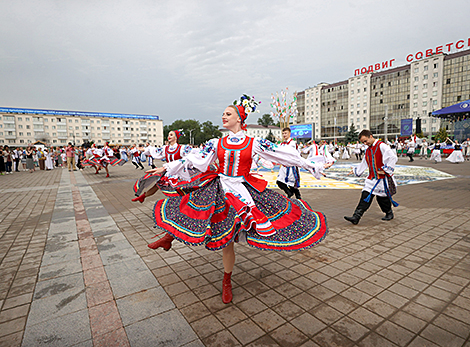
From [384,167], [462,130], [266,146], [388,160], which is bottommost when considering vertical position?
[384,167]

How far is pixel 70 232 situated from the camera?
5.14 m

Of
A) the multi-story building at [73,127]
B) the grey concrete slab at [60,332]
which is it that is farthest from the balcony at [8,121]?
the grey concrete slab at [60,332]

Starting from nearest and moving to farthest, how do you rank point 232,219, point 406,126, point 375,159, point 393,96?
point 232,219, point 375,159, point 406,126, point 393,96

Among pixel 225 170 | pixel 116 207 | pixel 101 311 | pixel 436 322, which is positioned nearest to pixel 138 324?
pixel 101 311

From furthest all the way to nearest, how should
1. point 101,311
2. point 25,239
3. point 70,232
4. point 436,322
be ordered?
point 70,232, point 25,239, point 101,311, point 436,322

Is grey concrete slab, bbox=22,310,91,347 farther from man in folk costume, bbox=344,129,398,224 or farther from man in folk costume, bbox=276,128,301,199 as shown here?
man in folk costume, bbox=276,128,301,199

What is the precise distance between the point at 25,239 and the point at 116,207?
8.44ft

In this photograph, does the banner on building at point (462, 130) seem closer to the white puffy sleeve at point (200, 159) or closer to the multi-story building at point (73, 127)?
the white puffy sleeve at point (200, 159)

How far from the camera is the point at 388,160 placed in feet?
17.5

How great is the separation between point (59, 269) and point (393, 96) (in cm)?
9108

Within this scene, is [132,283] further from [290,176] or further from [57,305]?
[290,176]

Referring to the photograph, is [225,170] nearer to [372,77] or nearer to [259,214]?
[259,214]

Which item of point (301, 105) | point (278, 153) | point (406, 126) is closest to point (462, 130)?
point (406, 126)

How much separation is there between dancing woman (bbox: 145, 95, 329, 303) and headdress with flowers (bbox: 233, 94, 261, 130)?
0.5 inches
